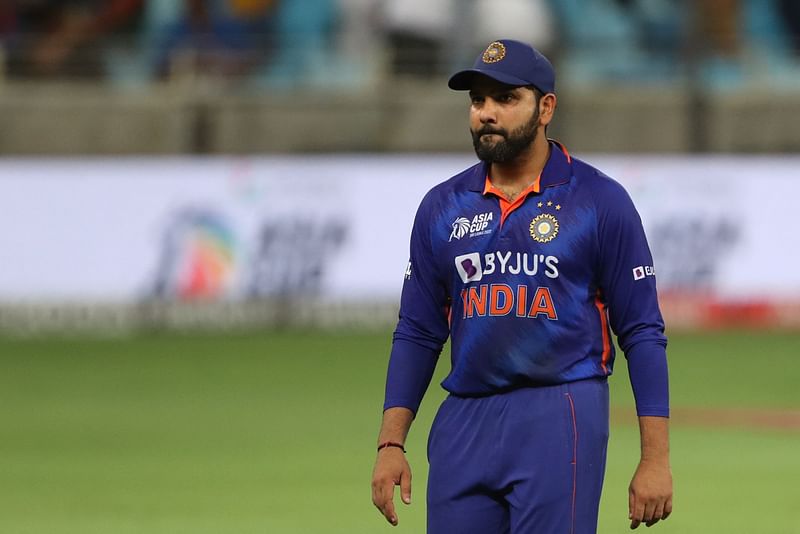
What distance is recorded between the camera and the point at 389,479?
543 cm

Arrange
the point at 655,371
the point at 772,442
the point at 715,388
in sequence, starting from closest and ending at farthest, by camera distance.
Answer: the point at 655,371
the point at 772,442
the point at 715,388

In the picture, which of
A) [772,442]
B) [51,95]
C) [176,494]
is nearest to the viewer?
[176,494]

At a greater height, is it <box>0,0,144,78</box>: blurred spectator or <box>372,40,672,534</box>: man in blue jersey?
Result: <box>0,0,144,78</box>: blurred spectator

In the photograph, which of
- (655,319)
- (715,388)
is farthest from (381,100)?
(655,319)

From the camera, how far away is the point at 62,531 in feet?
31.8

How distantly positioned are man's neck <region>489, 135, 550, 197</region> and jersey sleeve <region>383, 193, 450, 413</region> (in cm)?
26

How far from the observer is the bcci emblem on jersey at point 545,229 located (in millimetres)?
5301

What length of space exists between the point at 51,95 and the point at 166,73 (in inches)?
56.8

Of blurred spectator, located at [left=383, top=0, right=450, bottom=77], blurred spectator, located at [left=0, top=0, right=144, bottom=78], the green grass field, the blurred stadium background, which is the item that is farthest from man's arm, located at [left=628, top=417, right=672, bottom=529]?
blurred spectator, located at [left=0, top=0, right=144, bottom=78]

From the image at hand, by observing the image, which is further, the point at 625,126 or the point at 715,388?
the point at 625,126

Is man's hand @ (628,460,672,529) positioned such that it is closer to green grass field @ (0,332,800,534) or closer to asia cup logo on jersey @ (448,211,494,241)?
asia cup logo on jersey @ (448,211,494,241)

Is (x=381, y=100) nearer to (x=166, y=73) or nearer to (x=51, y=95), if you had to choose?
(x=166, y=73)

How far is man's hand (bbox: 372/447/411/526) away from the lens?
17.8 ft

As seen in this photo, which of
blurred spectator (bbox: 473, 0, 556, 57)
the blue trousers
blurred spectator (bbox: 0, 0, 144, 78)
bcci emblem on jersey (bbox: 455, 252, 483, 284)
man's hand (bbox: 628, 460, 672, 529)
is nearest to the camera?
man's hand (bbox: 628, 460, 672, 529)
